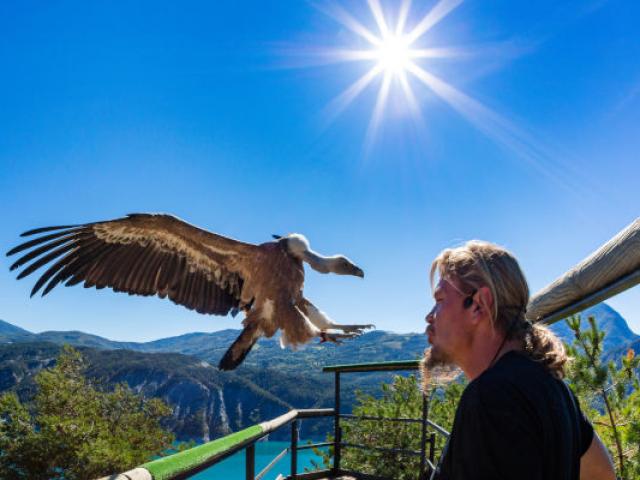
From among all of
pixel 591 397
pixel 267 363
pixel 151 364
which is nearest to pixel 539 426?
pixel 591 397

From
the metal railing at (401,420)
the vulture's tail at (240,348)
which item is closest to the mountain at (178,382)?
the metal railing at (401,420)

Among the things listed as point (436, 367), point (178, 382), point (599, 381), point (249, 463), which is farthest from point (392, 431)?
point (178, 382)

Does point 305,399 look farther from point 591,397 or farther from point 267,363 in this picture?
point 267,363

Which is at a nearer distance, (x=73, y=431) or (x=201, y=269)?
(x=201, y=269)

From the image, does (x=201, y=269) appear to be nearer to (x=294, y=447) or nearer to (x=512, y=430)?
(x=294, y=447)

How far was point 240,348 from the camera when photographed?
450 centimetres

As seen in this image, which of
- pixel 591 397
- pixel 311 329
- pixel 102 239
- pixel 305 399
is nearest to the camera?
pixel 591 397

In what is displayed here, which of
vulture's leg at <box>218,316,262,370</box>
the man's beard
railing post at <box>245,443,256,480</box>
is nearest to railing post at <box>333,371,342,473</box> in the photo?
vulture's leg at <box>218,316,262,370</box>

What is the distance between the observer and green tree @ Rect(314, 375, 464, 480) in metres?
5.97

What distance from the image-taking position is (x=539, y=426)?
0.67 m

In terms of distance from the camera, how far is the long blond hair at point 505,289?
2.83 ft

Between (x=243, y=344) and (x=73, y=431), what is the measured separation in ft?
59.7

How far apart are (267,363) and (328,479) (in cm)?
20196

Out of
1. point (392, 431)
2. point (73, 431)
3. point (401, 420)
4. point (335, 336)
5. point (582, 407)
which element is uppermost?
point (335, 336)
